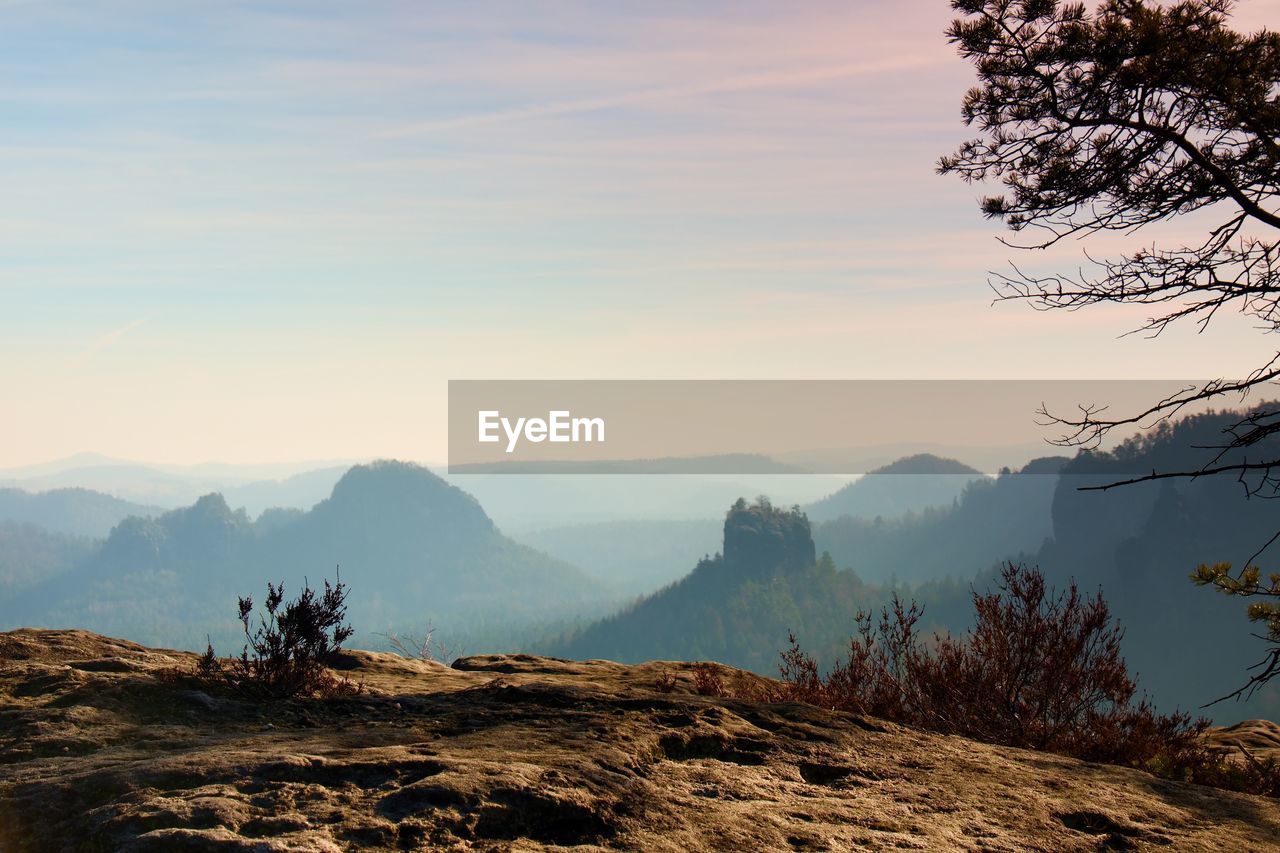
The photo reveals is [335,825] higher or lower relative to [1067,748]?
higher

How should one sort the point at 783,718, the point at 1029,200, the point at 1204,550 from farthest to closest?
1. the point at 1204,550
2. the point at 1029,200
3. the point at 783,718

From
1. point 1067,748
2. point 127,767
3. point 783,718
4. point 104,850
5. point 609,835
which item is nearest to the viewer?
point 104,850

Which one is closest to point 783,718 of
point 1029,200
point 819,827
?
point 819,827

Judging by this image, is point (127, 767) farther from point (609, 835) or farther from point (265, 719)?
point (609, 835)

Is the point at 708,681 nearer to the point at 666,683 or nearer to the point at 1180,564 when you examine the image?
the point at 666,683

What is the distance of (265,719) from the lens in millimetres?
7004

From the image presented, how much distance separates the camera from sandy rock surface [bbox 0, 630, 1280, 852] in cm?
479

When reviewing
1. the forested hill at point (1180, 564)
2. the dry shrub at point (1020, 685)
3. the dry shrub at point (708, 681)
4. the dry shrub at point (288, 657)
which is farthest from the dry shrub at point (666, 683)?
the forested hill at point (1180, 564)

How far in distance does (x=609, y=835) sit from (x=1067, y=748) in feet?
22.1

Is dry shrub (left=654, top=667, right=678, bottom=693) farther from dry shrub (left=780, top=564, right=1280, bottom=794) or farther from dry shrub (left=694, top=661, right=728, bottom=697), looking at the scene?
dry shrub (left=780, top=564, right=1280, bottom=794)

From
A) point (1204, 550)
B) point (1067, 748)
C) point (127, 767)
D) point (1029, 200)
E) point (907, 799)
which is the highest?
point (1029, 200)

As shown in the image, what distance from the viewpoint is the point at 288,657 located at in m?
7.91

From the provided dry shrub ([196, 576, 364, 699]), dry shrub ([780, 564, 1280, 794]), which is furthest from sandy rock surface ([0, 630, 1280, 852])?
dry shrub ([780, 564, 1280, 794])

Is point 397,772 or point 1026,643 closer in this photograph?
point 397,772
